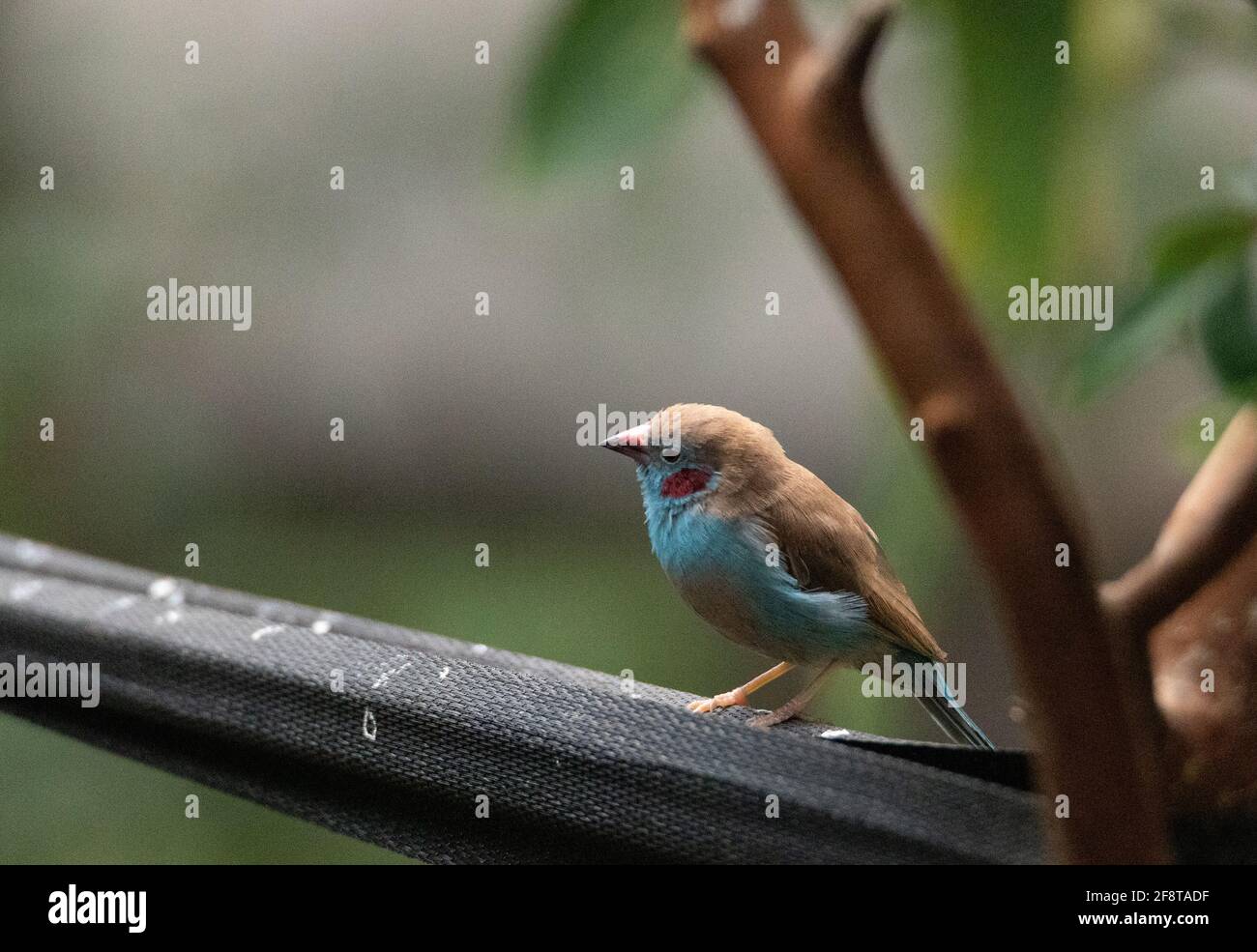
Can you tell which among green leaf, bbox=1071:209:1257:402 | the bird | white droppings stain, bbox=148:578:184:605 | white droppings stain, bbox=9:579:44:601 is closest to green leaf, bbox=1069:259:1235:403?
green leaf, bbox=1071:209:1257:402

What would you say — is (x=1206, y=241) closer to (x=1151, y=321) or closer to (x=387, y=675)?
(x=1151, y=321)

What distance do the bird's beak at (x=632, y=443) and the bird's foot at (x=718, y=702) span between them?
0.70 feet

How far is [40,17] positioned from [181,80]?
422mm

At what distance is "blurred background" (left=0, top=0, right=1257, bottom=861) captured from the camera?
3.75m

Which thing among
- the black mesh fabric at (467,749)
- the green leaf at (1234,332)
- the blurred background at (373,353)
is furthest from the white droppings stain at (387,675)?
the blurred background at (373,353)

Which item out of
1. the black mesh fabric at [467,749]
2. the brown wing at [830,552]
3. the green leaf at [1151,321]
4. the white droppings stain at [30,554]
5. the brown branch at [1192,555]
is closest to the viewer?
the brown branch at [1192,555]

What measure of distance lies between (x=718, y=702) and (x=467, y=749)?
23cm

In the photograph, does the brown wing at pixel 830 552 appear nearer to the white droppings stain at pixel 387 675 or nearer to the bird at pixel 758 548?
the bird at pixel 758 548

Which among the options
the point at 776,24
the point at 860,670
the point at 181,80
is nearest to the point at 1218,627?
the point at 860,670

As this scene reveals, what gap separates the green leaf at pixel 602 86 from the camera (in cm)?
148

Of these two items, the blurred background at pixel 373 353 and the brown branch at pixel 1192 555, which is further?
the blurred background at pixel 373 353

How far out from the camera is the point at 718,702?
1.21 metres

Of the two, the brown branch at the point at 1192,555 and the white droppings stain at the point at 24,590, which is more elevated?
the white droppings stain at the point at 24,590

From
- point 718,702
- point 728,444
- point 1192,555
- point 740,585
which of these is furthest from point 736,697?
point 1192,555
